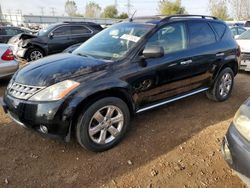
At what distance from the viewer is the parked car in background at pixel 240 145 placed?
87.3 inches

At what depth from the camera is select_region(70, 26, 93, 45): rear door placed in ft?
34.6

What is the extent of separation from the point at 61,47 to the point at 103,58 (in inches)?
279

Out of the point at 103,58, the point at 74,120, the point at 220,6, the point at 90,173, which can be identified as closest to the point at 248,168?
the point at 90,173

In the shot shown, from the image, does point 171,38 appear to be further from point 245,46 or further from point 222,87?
point 245,46

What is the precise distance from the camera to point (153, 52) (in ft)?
11.4

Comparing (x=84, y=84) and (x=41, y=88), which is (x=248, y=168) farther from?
(x=41, y=88)

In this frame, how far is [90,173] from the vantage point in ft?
9.77

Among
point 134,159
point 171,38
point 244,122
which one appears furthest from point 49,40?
point 244,122

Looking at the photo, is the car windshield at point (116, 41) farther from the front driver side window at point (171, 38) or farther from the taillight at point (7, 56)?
the taillight at point (7, 56)

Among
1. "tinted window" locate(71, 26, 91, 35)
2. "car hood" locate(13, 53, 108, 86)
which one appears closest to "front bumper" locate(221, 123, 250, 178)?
"car hood" locate(13, 53, 108, 86)

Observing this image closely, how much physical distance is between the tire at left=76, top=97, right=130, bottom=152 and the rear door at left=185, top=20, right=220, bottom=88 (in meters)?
1.56

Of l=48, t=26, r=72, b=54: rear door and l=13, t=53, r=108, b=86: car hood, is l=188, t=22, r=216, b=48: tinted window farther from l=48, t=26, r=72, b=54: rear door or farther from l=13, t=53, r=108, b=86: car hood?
l=48, t=26, r=72, b=54: rear door

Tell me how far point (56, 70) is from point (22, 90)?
47 cm

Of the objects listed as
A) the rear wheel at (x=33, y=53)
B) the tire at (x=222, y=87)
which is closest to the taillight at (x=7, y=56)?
the rear wheel at (x=33, y=53)
